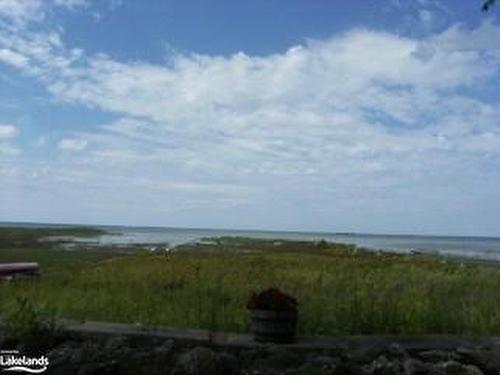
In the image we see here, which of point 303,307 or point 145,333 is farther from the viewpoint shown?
point 303,307

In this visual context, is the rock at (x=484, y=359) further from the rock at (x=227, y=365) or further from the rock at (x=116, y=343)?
the rock at (x=116, y=343)

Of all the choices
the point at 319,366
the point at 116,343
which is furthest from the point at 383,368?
the point at 116,343

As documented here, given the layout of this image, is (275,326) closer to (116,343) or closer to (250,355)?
(250,355)

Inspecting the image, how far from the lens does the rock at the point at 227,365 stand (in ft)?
27.7

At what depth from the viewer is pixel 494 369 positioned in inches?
338

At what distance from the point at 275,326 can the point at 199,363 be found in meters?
0.96

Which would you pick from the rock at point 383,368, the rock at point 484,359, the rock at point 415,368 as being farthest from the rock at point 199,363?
the rock at point 484,359

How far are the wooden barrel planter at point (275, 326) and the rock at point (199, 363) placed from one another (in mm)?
648

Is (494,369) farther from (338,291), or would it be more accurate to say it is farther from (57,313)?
Answer: (338,291)

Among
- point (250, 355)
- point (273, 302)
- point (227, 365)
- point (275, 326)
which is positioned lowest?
point (227, 365)

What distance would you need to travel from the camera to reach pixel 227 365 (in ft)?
27.8

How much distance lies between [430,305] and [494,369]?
9.93 ft

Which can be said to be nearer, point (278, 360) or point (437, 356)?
point (278, 360)

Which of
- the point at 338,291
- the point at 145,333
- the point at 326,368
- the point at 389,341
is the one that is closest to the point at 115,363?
the point at 145,333
